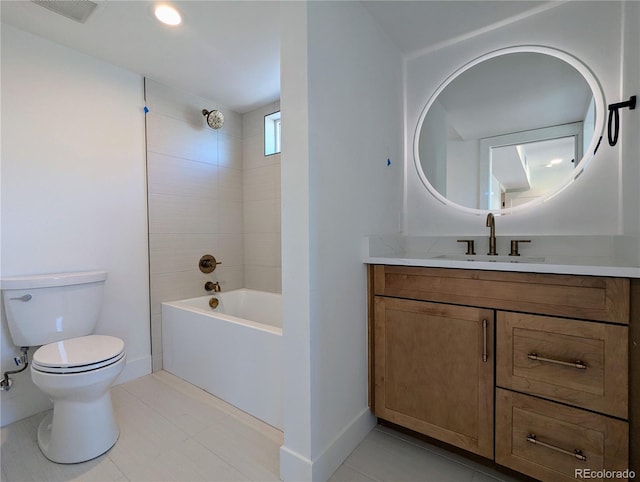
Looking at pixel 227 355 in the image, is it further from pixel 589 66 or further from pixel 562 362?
pixel 589 66

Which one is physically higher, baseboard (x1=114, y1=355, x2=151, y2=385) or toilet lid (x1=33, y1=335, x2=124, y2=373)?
toilet lid (x1=33, y1=335, x2=124, y2=373)

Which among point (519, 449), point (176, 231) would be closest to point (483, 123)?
point (519, 449)

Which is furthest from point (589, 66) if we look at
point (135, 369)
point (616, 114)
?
point (135, 369)

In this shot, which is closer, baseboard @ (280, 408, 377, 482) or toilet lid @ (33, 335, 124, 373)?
baseboard @ (280, 408, 377, 482)

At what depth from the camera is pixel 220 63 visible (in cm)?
199

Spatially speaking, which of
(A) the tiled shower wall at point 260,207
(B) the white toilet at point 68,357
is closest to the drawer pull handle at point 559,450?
(B) the white toilet at point 68,357

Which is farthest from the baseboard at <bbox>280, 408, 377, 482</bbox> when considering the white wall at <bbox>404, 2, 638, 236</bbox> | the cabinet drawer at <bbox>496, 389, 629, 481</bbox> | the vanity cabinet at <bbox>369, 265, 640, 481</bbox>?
the white wall at <bbox>404, 2, 638, 236</bbox>

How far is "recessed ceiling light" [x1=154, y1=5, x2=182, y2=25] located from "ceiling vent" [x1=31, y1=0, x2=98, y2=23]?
0.28 metres

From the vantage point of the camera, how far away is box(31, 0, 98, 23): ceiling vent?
4.78ft

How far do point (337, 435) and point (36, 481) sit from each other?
1240mm

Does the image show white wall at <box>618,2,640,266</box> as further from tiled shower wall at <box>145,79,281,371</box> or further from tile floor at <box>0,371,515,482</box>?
tiled shower wall at <box>145,79,281,371</box>

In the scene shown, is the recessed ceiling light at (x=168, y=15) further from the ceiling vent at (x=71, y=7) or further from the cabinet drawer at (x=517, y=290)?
the cabinet drawer at (x=517, y=290)

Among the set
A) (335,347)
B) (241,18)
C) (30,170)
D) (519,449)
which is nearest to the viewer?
(519,449)

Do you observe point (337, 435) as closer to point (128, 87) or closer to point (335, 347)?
point (335, 347)
